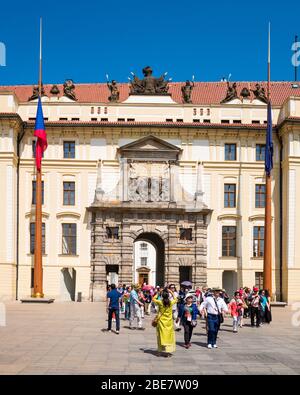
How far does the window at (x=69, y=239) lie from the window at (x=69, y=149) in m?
4.95

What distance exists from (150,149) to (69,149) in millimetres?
5694

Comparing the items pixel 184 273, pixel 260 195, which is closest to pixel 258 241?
pixel 260 195

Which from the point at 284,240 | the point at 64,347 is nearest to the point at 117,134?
the point at 284,240

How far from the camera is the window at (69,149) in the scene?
1976 inches

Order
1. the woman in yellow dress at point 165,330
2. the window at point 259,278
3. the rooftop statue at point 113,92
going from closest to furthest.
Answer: the woman in yellow dress at point 165,330 < the window at point 259,278 < the rooftop statue at point 113,92

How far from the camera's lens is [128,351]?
19469 millimetres

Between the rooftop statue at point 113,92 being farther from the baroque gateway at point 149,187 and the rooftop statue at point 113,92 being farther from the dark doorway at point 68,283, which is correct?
the dark doorway at point 68,283

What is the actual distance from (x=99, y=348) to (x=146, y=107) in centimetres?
3210

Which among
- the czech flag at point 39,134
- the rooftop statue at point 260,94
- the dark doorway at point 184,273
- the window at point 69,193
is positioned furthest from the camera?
the rooftop statue at point 260,94

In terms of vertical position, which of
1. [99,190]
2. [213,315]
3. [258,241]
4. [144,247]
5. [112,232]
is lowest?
[213,315]

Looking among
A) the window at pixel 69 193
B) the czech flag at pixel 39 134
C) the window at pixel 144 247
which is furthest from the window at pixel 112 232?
the window at pixel 144 247

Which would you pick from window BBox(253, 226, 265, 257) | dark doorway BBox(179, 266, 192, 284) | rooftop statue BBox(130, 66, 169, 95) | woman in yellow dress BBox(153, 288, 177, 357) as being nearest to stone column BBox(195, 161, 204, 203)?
window BBox(253, 226, 265, 257)

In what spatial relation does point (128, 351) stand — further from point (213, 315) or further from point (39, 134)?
point (39, 134)

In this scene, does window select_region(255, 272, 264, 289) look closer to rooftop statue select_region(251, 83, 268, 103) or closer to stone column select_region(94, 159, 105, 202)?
stone column select_region(94, 159, 105, 202)
